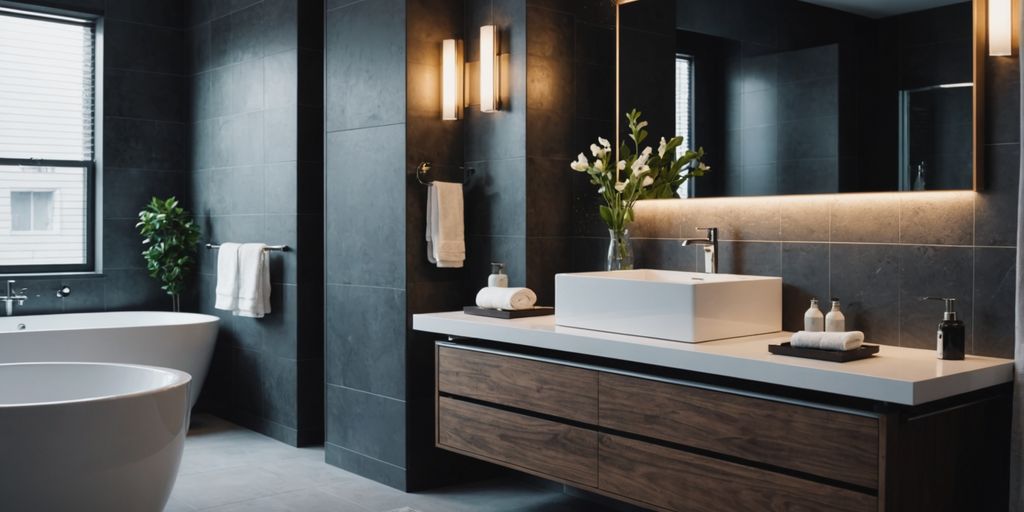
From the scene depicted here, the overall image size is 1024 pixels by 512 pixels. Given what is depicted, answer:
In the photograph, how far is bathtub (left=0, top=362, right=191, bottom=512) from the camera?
9.71ft

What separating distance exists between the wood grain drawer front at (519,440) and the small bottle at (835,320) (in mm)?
807

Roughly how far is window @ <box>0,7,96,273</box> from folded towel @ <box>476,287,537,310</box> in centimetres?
330

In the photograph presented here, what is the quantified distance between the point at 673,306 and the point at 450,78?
168 centimetres

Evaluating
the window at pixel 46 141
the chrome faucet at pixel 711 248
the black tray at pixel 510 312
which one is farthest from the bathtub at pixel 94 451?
the window at pixel 46 141

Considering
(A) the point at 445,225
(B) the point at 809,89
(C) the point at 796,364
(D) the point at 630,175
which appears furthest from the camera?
(A) the point at 445,225

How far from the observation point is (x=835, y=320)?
9.33 feet

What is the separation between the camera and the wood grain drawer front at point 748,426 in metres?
2.34

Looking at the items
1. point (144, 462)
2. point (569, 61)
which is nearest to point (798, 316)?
point (569, 61)

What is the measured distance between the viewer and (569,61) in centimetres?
396

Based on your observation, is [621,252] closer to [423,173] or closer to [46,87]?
[423,173]

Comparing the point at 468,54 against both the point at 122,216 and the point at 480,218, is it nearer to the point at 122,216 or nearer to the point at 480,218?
the point at 480,218

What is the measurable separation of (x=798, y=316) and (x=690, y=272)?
1.70ft

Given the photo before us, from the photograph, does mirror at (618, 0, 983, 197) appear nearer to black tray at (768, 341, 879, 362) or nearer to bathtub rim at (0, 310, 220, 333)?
black tray at (768, 341, 879, 362)

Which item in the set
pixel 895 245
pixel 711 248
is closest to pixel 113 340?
pixel 711 248
